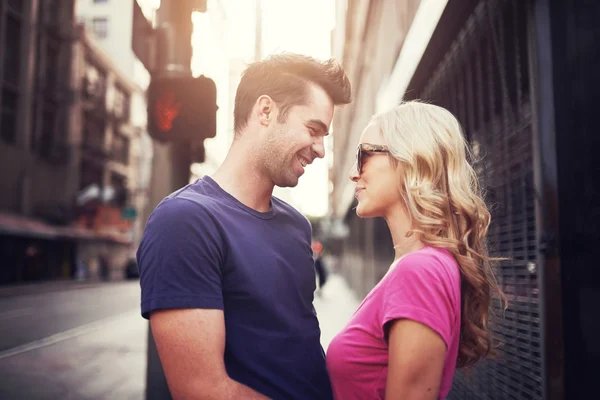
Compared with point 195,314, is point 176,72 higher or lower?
higher

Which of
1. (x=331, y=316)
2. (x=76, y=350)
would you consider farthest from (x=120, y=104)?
(x=76, y=350)

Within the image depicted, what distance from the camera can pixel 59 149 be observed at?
36.8 metres

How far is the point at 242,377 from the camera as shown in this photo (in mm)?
1922

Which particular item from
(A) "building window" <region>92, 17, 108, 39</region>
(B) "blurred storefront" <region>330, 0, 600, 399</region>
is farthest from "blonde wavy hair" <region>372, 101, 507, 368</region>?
(A) "building window" <region>92, 17, 108, 39</region>

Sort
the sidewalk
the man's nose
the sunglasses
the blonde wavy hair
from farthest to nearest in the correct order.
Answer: the sidewalk, the man's nose, the sunglasses, the blonde wavy hair

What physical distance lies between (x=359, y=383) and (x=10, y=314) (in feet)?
54.3

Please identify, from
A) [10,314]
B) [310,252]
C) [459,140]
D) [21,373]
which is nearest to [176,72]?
[310,252]

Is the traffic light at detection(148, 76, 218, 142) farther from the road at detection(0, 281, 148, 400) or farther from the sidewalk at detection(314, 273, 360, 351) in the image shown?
the sidewalk at detection(314, 273, 360, 351)

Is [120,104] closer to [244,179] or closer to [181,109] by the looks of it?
[181,109]

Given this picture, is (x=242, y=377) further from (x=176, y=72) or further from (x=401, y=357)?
(x=176, y=72)

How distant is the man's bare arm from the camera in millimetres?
1724

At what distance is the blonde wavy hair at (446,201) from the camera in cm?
203

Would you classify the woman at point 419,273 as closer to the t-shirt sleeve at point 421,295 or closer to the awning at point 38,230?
the t-shirt sleeve at point 421,295

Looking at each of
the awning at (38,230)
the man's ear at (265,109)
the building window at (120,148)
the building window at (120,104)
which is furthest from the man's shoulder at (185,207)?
the building window at (120,104)
